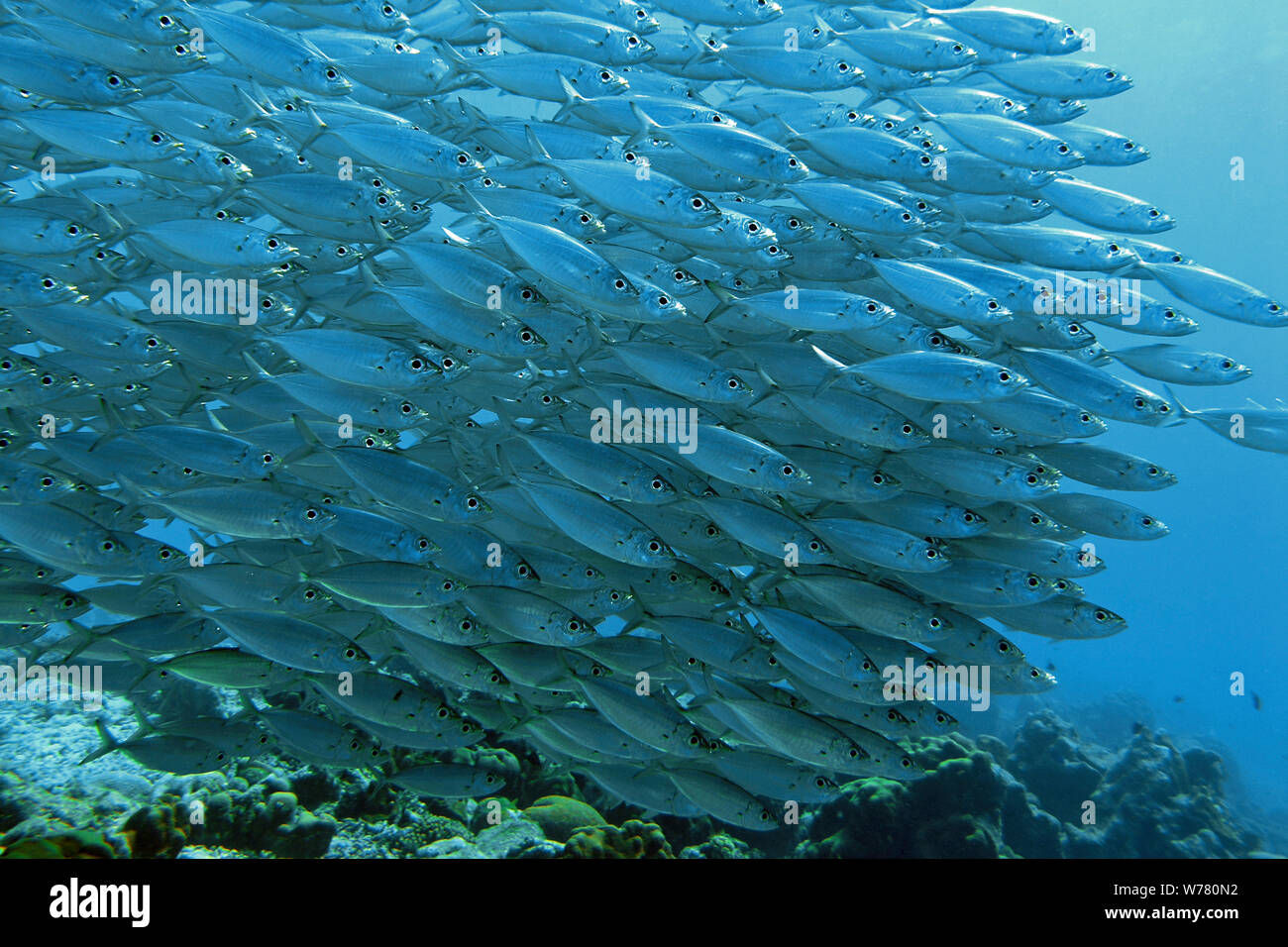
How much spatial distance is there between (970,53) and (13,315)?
5549 millimetres

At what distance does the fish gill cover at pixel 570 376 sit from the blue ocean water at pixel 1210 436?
3098 millimetres

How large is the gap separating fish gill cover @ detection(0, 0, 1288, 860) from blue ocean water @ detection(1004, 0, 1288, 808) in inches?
122

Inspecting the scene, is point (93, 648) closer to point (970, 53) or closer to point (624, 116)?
point (624, 116)

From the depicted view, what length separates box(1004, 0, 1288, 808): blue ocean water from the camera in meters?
26.8

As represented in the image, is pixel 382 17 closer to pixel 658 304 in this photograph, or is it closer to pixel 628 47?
pixel 628 47

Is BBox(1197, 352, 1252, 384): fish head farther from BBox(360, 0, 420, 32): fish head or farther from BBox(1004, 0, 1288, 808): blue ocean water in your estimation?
BBox(360, 0, 420, 32): fish head

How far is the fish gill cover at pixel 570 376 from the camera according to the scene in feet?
10.9

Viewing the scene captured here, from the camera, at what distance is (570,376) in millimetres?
3766

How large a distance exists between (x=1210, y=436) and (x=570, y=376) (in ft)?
254

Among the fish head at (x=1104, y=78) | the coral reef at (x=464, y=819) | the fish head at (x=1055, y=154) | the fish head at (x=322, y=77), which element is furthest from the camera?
the fish head at (x=1104, y=78)

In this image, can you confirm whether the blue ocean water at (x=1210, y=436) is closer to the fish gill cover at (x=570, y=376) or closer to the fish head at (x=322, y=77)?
the fish gill cover at (x=570, y=376)

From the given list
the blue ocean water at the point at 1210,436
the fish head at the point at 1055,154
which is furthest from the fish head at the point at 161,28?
the blue ocean water at the point at 1210,436

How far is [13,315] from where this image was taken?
3723 mm

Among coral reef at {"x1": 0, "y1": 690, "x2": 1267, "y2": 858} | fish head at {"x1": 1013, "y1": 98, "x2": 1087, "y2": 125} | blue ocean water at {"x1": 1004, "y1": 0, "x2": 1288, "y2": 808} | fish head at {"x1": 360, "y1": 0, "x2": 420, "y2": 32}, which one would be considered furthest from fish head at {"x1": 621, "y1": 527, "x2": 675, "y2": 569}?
blue ocean water at {"x1": 1004, "y1": 0, "x2": 1288, "y2": 808}
